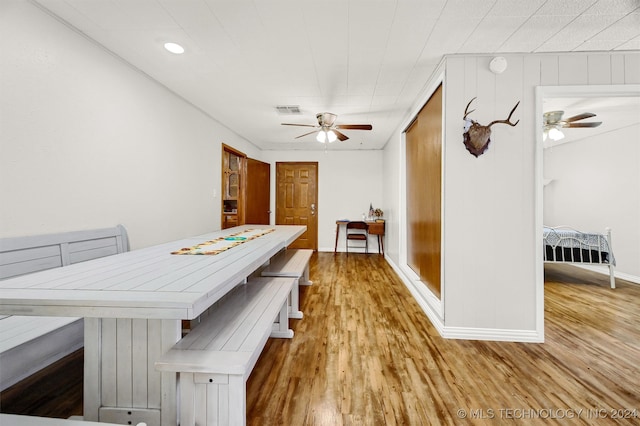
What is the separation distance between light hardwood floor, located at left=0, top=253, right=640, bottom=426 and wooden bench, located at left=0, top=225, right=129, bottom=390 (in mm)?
306

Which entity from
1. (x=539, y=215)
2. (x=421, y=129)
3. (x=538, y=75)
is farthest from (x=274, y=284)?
(x=538, y=75)

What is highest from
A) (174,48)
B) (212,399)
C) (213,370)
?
(174,48)

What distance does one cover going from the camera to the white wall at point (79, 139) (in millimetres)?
1526

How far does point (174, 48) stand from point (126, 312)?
81.2 inches

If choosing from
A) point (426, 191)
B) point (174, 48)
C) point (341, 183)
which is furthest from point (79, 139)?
point (341, 183)

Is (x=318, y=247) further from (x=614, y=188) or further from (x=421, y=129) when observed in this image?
(x=614, y=188)

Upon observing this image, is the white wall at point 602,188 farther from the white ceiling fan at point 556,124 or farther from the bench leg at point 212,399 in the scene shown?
the bench leg at point 212,399

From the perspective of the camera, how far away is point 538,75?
82.7 inches

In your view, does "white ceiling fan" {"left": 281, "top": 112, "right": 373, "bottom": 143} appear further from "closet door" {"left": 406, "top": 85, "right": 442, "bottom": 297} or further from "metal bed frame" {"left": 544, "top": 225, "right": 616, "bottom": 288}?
"metal bed frame" {"left": 544, "top": 225, "right": 616, "bottom": 288}

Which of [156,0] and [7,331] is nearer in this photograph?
[7,331]

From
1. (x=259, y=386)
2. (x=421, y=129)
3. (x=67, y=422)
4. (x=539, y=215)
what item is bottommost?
(x=259, y=386)

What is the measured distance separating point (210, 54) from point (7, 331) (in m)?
2.18

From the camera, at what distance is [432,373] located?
1702 millimetres

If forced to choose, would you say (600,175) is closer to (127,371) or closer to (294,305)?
(294,305)
